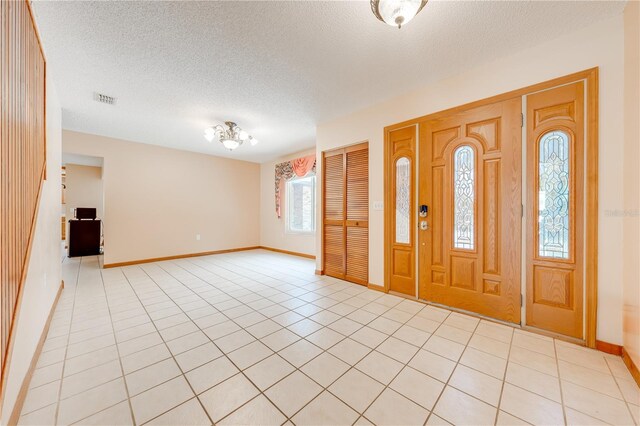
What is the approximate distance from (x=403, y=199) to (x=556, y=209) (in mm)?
1486

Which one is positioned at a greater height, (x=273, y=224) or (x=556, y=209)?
(x=556, y=209)

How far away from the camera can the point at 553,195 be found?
219cm

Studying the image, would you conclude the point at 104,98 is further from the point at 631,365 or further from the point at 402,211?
the point at 631,365

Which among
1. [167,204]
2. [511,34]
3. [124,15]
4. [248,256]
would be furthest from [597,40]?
[167,204]

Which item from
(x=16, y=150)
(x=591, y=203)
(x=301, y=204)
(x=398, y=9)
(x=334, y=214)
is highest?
(x=398, y=9)

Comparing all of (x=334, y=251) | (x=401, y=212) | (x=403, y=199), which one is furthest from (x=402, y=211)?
(x=334, y=251)

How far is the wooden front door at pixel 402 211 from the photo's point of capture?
312 cm

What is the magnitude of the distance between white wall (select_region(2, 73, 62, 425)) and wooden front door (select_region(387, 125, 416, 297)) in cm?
335

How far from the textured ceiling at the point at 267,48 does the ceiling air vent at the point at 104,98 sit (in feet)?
0.27

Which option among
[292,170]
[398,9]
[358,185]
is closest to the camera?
[398,9]

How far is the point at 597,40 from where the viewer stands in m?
2.00

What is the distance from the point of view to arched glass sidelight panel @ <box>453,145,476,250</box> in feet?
8.66

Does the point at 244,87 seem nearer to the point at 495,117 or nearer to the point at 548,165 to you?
the point at 495,117

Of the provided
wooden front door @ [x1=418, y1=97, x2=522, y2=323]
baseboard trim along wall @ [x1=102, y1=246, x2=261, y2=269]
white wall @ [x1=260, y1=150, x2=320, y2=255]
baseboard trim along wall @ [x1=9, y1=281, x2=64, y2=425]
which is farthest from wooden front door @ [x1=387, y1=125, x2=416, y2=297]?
baseboard trim along wall @ [x1=102, y1=246, x2=261, y2=269]
